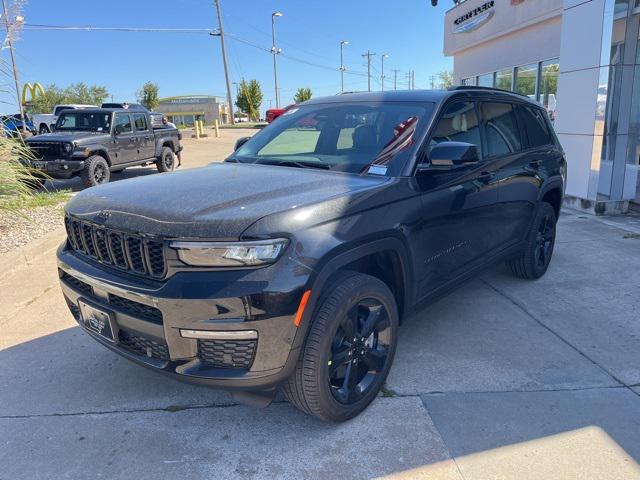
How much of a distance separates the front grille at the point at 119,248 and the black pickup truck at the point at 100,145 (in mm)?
8198

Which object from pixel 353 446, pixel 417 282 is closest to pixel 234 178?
pixel 417 282

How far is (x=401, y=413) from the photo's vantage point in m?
2.91

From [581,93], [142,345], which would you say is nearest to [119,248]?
[142,345]

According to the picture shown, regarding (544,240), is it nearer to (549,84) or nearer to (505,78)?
(549,84)

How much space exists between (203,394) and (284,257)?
1345mm

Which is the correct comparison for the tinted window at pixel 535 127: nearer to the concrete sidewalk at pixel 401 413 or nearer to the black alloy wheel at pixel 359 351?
the concrete sidewalk at pixel 401 413

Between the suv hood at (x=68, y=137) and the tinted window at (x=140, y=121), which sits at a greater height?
the tinted window at (x=140, y=121)

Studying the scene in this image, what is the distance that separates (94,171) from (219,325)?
→ 1013 cm

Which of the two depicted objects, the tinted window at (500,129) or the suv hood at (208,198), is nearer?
the suv hood at (208,198)

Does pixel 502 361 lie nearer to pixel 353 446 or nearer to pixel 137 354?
pixel 353 446

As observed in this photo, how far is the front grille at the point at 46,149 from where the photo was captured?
35.6 ft

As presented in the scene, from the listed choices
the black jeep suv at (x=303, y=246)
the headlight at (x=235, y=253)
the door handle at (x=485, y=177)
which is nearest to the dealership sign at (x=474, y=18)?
the black jeep suv at (x=303, y=246)

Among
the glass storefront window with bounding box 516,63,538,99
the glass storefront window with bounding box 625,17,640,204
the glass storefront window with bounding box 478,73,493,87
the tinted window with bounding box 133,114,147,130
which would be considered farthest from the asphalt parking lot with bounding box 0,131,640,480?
the glass storefront window with bounding box 478,73,493,87

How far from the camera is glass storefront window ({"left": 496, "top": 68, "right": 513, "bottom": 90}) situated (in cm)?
1520
